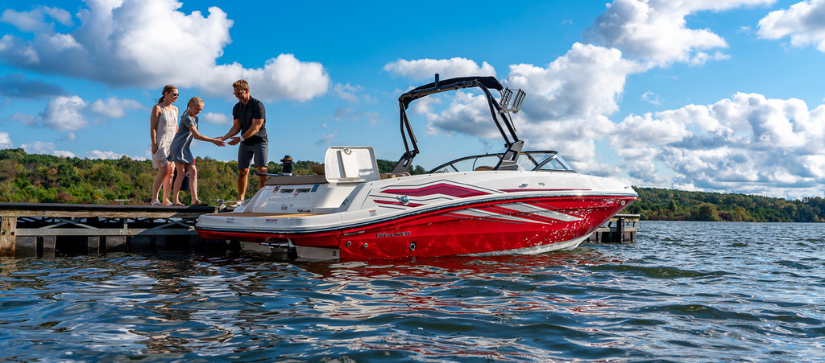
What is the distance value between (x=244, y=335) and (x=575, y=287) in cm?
332

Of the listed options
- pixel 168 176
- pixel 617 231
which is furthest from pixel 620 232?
pixel 168 176

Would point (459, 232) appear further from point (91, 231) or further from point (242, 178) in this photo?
point (91, 231)

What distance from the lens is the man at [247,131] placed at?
8.09 meters

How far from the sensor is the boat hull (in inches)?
265

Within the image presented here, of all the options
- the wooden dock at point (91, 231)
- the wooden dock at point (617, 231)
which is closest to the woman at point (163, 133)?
the wooden dock at point (91, 231)

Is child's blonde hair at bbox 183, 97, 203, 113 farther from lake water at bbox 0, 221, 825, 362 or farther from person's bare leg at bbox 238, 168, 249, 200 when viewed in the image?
lake water at bbox 0, 221, 825, 362

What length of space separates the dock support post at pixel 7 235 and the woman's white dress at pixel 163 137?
6.97 ft

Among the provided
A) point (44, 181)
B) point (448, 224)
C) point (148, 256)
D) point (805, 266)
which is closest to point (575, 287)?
point (448, 224)

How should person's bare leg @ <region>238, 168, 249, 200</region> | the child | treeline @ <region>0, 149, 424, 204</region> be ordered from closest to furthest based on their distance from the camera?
the child < person's bare leg @ <region>238, 168, 249, 200</region> < treeline @ <region>0, 149, 424, 204</region>

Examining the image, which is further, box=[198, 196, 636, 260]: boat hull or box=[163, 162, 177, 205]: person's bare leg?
box=[163, 162, 177, 205]: person's bare leg

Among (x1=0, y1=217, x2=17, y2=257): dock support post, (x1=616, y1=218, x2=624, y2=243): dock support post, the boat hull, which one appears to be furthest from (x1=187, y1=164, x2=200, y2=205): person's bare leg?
(x1=616, y1=218, x2=624, y2=243): dock support post

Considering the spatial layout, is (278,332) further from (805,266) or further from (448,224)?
(805,266)

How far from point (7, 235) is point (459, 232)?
6.54 meters

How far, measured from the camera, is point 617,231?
1572 centimetres
